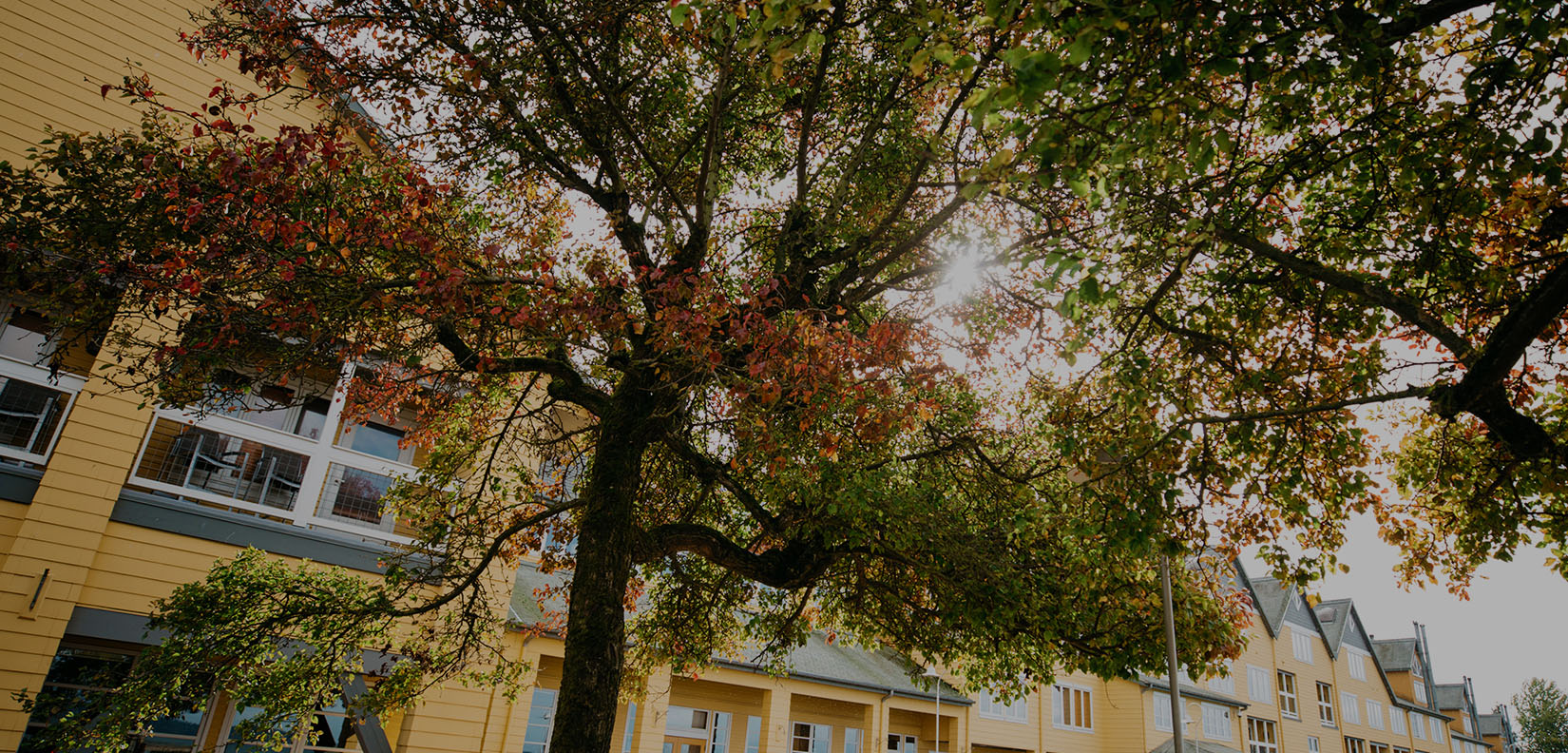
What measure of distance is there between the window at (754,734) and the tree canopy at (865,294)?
33.9ft

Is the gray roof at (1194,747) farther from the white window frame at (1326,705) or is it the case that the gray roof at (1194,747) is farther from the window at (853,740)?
the window at (853,740)

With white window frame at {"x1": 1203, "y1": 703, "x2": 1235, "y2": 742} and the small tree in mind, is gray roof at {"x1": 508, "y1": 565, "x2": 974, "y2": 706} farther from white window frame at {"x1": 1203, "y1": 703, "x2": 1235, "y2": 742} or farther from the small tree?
the small tree

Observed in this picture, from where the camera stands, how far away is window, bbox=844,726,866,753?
875 inches

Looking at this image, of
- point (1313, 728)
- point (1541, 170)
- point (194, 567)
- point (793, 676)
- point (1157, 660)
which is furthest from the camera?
point (1313, 728)

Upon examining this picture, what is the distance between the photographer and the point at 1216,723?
33.8m

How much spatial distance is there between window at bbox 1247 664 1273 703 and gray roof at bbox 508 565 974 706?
20.0 m

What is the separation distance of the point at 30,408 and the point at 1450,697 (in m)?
84.8

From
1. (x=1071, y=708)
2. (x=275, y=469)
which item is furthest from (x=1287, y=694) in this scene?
(x=275, y=469)

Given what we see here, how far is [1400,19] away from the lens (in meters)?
4.43

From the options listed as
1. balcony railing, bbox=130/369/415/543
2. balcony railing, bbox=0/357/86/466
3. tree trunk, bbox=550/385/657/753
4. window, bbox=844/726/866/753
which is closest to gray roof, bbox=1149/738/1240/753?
window, bbox=844/726/866/753

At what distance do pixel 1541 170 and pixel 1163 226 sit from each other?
7.12 feet

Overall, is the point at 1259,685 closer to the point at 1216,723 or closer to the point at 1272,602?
the point at 1216,723

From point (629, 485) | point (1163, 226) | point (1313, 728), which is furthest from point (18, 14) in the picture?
point (1313, 728)

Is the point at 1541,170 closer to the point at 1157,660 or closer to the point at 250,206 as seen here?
the point at 1157,660
